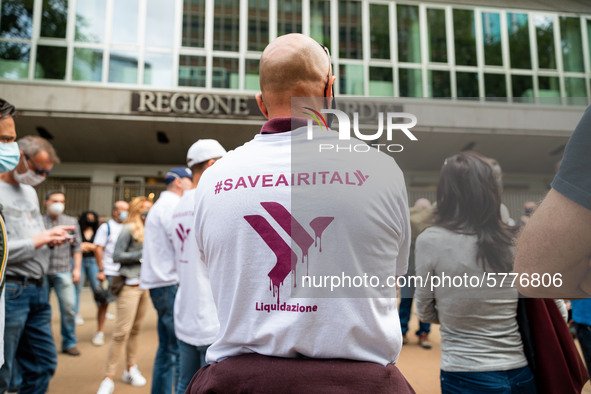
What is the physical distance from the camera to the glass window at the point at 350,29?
14742 millimetres

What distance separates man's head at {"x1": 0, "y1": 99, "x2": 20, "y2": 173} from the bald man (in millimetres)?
1895

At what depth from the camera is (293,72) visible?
130 centimetres

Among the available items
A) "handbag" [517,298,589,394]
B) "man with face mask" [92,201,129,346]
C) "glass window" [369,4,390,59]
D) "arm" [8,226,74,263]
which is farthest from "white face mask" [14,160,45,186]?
"glass window" [369,4,390,59]

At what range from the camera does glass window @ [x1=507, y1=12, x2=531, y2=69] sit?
49.3 ft

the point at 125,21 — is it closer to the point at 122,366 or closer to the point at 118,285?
the point at 118,285

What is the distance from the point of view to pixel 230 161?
1272mm

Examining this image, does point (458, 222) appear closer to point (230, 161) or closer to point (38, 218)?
point (230, 161)

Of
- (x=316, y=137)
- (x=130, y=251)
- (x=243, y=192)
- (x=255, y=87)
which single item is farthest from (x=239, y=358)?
(x=255, y=87)

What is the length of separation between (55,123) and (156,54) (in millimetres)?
4305

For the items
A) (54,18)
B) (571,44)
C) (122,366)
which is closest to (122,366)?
(122,366)

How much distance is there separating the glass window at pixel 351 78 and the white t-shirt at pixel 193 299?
1274 centimetres

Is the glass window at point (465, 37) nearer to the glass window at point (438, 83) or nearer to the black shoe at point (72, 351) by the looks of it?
→ the glass window at point (438, 83)

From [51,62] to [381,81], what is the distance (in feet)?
38.3

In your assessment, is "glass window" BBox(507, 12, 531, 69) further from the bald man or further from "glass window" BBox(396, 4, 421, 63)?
the bald man
